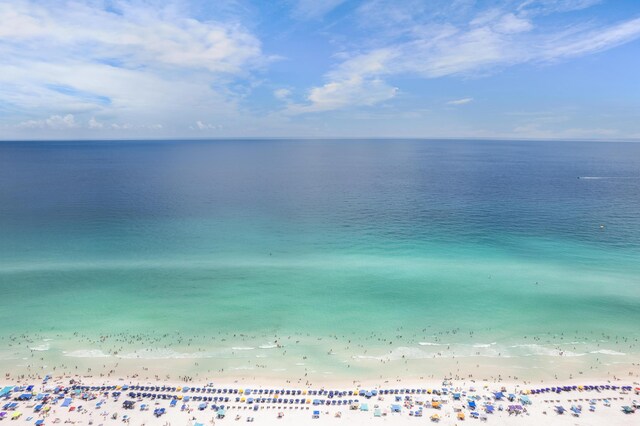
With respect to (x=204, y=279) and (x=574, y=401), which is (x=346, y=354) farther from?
(x=204, y=279)

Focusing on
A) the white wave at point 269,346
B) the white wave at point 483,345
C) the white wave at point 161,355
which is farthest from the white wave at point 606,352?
the white wave at point 161,355

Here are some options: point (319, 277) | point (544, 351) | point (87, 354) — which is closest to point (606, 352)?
point (544, 351)

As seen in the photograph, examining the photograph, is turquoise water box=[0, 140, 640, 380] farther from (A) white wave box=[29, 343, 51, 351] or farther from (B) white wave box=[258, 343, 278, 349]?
(A) white wave box=[29, 343, 51, 351]

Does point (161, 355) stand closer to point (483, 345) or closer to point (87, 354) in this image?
point (87, 354)

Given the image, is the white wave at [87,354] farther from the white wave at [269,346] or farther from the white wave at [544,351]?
the white wave at [544,351]

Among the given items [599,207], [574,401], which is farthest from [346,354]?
[599,207]

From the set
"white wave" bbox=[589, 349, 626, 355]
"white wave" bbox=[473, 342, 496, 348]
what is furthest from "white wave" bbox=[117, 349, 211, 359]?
"white wave" bbox=[589, 349, 626, 355]
